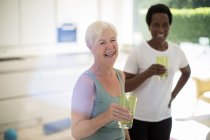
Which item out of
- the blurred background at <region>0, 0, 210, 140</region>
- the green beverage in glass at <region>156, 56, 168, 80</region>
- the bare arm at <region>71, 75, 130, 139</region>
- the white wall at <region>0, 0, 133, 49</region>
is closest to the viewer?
the bare arm at <region>71, 75, 130, 139</region>

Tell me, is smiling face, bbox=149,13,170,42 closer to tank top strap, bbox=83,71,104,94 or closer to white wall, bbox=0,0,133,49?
tank top strap, bbox=83,71,104,94

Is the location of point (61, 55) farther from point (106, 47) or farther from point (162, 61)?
point (106, 47)

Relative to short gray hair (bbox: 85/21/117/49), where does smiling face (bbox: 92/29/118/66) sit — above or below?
below

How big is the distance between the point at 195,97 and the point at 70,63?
152 centimetres

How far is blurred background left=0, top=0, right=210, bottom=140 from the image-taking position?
2.97 m

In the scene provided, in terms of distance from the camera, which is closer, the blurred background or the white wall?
the blurred background

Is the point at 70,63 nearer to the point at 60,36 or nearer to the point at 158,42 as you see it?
the point at 60,36

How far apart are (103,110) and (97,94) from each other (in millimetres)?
68

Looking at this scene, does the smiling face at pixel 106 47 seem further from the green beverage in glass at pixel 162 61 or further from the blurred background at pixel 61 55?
the blurred background at pixel 61 55

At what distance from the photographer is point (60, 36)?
12.8ft

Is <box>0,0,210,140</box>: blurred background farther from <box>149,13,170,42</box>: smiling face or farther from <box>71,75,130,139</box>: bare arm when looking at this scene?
<box>71,75,130,139</box>: bare arm

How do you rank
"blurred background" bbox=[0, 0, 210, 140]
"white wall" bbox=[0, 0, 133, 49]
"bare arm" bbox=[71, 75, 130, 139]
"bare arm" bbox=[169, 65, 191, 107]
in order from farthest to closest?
1. "white wall" bbox=[0, 0, 133, 49]
2. "blurred background" bbox=[0, 0, 210, 140]
3. "bare arm" bbox=[169, 65, 191, 107]
4. "bare arm" bbox=[71, 75, 130, 139]

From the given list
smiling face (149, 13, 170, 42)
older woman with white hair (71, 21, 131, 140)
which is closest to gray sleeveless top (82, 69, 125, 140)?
older woman with white hair (71, 21, 131, 140)

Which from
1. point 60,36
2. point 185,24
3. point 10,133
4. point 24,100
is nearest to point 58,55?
point 60,36
